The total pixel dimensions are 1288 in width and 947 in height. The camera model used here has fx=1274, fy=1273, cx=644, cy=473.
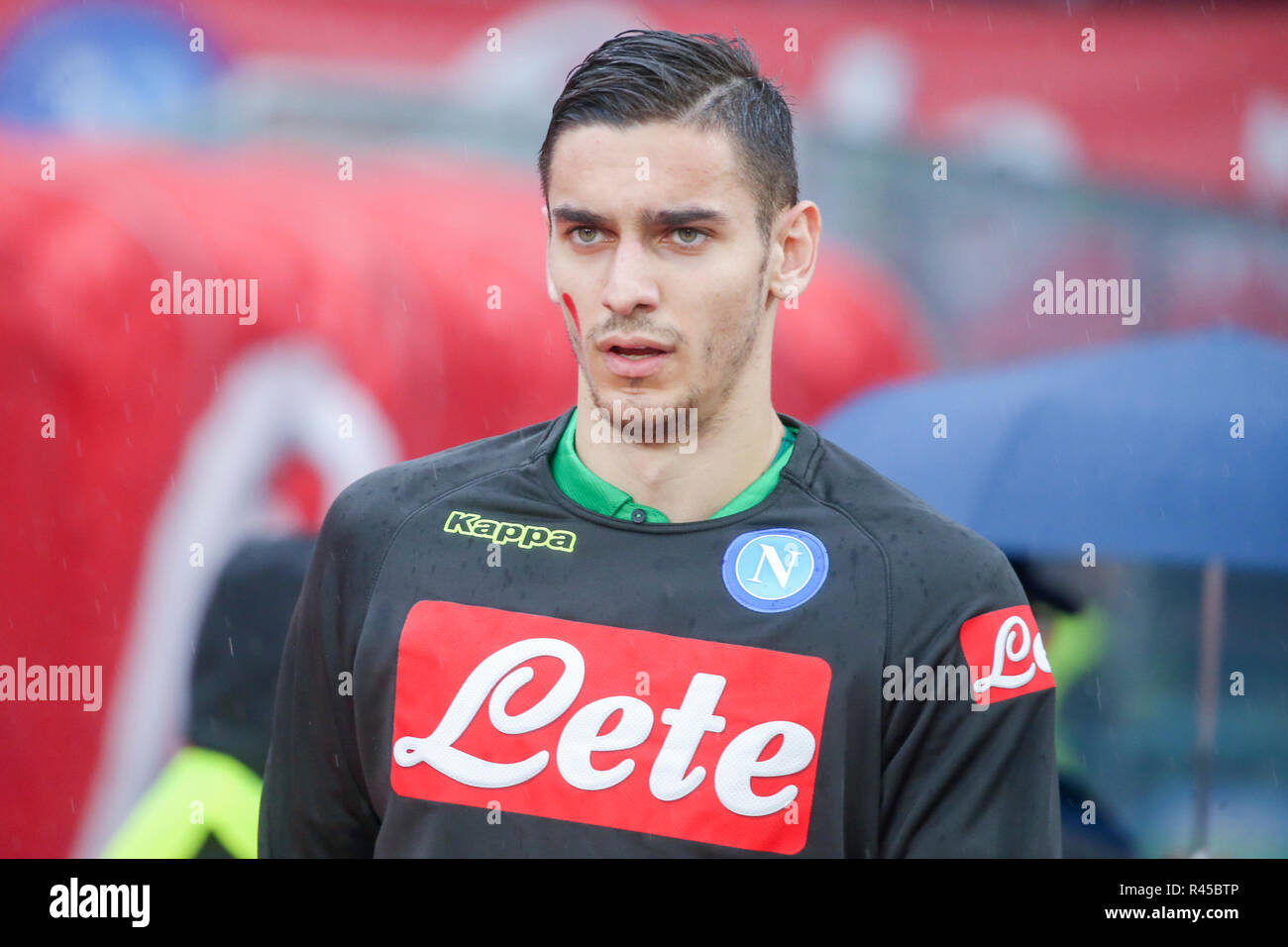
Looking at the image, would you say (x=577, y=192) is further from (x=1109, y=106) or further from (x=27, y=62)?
(x=1109, y=106)

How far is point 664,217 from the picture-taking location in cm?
216

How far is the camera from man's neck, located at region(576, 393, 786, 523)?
2297 millimetres

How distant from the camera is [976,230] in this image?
754cm

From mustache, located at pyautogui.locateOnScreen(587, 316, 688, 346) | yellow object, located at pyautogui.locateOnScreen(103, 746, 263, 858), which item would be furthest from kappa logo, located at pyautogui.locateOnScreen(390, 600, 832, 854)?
yellow object, located at pyautogui.locateOnScreen(103, 746, 263, 858)

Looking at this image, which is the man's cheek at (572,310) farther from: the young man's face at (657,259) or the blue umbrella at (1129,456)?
the blue umbrella at (1129,456)

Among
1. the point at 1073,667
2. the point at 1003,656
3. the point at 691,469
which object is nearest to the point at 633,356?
the point at 691,469

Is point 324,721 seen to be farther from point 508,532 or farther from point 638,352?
point 638,352

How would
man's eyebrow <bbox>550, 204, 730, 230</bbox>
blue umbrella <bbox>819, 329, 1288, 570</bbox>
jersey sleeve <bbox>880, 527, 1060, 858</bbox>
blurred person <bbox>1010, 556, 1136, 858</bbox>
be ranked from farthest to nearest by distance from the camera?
blurred person <bbox>1010, 556, 1136, 858</bbox>
blue umbrella <bbox>819, 329, 1288, 570</bbox>
man's eyebrow <bbox>550, 204, 730, 230</bbox>
jersey sleeve <bbox>880, 527, 1060, 858</bbox>

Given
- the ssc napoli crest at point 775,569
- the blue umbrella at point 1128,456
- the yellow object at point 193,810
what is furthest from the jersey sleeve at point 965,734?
the yellow object at point 193,810

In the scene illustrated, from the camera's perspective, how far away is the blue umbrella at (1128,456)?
4551 mm

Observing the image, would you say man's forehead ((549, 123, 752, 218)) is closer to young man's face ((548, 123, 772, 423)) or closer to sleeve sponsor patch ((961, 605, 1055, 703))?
young man's face ((548, 123, 772, 423))

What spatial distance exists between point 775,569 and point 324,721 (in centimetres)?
88

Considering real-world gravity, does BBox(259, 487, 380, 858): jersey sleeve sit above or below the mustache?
below

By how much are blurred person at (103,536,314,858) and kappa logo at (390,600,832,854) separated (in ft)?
7.09
